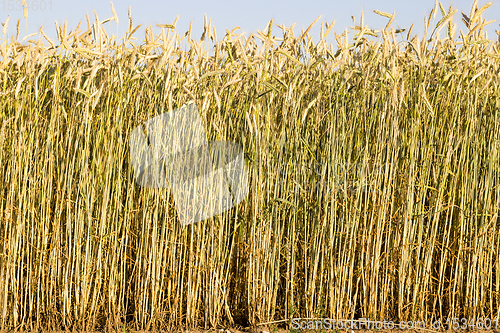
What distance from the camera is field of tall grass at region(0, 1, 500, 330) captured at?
1.91 meters

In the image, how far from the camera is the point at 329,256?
1.94 m

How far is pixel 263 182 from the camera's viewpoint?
195 centimetres

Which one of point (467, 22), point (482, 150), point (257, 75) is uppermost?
point (467, 22)

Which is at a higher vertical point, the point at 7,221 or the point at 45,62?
the point at 45,62

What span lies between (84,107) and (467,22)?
182 cm

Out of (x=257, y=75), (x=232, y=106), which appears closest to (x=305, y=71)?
(x=257, y=75)

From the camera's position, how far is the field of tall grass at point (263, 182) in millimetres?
1905

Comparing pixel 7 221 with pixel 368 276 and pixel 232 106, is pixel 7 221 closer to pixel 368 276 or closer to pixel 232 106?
pixel 232 106

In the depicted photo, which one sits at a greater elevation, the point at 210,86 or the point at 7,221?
the point at 210,86

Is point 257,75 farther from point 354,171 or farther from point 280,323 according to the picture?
point 280,323

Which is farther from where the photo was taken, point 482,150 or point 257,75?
point 482,150

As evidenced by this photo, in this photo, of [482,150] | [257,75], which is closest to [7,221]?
[257,75]

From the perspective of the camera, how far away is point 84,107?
1.92 meters

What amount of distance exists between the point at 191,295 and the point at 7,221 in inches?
36.6
